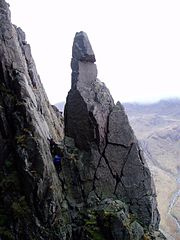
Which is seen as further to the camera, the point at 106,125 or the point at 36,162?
the point at 106,125

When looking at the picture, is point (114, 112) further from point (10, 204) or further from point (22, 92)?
point (10, 204)

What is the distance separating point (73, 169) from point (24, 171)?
4996 millimetres

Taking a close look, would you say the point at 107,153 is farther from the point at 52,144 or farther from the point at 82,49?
the point at 82,49

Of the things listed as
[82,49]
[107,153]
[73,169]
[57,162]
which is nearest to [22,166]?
[57,162]

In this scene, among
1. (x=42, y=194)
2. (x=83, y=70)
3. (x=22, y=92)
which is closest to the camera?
(x=42, y=194)

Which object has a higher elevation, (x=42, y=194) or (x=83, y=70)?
(x=83, y=70)

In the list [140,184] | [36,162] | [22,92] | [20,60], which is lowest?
[140,184]

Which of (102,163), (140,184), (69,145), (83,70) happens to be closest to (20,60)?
(83,70)

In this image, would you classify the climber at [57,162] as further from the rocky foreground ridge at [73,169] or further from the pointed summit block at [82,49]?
the pointed summit block at [82,49]

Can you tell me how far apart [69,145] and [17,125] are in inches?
225

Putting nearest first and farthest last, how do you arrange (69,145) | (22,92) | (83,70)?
(22,92)
(69,145)
(83,70)

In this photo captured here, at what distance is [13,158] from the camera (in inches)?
1329

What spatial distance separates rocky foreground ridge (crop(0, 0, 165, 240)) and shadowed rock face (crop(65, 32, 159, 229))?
0.29 ft

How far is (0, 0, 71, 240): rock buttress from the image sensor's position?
105 feet
